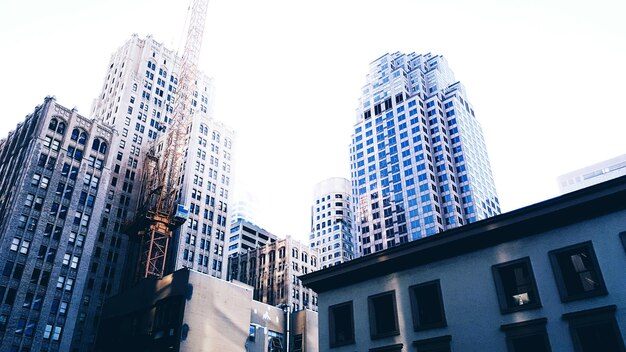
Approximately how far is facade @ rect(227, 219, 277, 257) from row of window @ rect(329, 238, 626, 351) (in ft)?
405

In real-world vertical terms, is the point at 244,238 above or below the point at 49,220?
above

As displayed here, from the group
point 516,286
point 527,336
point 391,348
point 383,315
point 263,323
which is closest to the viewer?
point 527,336

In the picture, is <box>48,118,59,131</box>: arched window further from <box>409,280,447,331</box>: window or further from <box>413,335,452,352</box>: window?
A: <box>413,335,452,352</box>: window

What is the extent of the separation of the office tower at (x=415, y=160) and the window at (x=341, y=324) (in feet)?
327

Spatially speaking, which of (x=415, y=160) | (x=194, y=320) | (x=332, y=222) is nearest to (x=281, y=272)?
(x=415, y=160)

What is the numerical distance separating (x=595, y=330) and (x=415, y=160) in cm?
12363

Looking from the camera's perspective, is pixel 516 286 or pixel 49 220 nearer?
pixel 516 286

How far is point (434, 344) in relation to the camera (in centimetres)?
2731

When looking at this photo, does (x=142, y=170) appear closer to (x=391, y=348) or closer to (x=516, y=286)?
(x=391, y=348)

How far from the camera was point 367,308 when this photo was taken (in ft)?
103

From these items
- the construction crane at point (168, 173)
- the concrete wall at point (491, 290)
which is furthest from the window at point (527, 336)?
the construction crane at point (168, 173)

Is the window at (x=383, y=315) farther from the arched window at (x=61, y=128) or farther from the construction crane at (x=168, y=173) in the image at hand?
the arched window at (x=61, y=128)

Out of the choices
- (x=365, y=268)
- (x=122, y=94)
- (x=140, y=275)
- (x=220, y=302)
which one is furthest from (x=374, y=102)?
(x=365, y=268)

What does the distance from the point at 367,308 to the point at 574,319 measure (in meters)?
12.3
